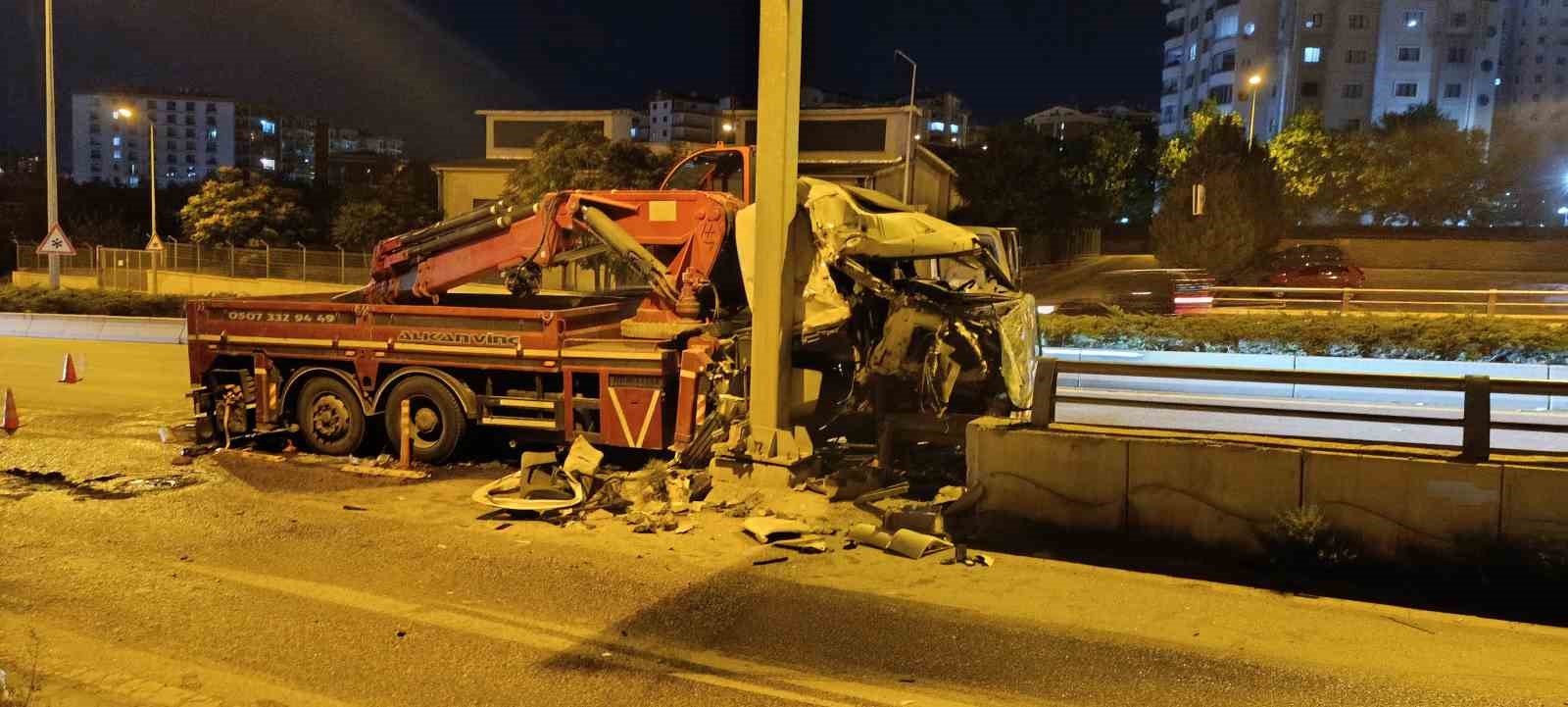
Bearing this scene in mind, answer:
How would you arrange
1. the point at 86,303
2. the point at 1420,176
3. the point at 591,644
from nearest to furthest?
1. the point at 591,644
2. the point at 86,303
3. the point at 1420,176

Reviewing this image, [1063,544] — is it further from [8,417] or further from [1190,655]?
[8,417]

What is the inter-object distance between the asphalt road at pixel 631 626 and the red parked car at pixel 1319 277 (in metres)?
29.8

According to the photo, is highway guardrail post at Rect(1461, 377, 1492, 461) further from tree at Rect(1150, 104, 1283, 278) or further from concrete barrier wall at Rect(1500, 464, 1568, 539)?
tree at Rect(1150, 104, 1283, 278)

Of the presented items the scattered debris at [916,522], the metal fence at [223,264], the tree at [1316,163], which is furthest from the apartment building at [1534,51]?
the scattered debris at [916,522]

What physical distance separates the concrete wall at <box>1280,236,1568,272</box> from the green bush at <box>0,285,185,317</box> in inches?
1669

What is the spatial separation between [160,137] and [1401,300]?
544ft

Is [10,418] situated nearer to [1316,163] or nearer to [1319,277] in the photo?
[1319,277]

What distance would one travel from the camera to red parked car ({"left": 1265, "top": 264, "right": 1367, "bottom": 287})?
33.4 meters

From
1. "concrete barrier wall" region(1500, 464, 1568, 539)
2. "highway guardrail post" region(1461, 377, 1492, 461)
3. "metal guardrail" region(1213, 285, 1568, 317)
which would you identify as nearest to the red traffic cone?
"highway guardrail post" region(1461, 377, 1492, 461)

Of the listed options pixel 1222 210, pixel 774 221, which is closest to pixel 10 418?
pixel 774 221

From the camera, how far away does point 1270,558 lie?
7379mm

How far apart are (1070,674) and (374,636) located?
3658 millimetres

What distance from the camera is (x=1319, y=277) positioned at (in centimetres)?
3369

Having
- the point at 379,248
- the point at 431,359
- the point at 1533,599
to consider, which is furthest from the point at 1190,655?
the point at 379,248
